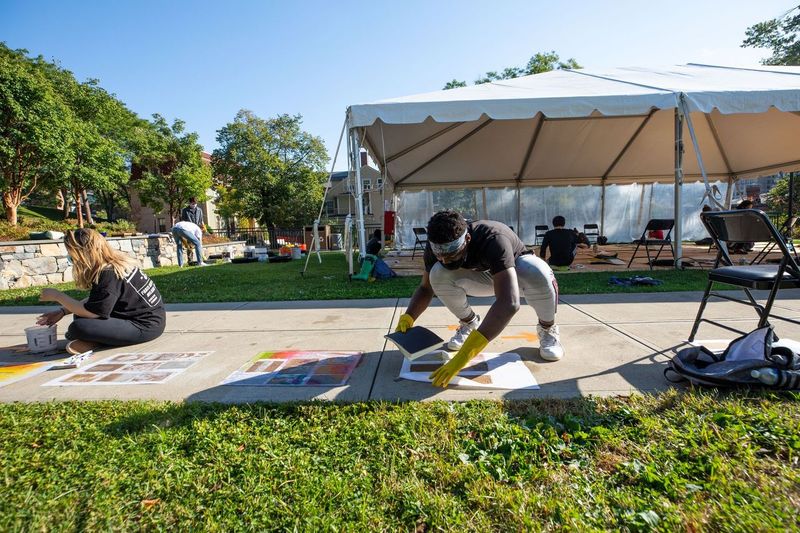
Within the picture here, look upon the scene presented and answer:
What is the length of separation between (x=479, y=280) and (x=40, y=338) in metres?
3.60

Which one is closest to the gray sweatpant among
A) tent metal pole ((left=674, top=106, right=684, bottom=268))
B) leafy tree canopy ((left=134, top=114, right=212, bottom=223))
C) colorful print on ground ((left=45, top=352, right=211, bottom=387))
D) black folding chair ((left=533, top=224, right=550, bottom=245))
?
colorful print on ground ((left=45, top=352, right=211, bottom=387))

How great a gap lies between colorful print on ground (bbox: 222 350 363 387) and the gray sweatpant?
0.85 metres

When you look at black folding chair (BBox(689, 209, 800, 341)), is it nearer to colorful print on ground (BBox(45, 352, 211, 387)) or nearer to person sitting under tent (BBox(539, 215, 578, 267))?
colorful print on ground (BBox(45, 352, 211, 387))

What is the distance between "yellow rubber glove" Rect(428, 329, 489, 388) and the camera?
2201mm

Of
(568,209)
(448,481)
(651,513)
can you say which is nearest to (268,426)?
(448,481)

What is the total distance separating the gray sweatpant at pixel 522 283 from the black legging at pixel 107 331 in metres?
2.60

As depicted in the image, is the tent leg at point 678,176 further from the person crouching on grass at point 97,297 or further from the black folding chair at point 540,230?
the person crouching on grass at point 97,297

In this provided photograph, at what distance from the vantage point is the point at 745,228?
2.62 metres

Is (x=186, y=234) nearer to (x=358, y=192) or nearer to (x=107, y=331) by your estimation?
(x=358, y=192)

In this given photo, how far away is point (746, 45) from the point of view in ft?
84.2

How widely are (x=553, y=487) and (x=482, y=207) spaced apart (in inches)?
539

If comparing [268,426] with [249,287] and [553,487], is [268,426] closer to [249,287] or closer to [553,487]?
[553,487]

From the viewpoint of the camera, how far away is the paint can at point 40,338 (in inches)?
124

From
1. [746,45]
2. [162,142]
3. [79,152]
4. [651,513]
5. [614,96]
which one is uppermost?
[746,45]
